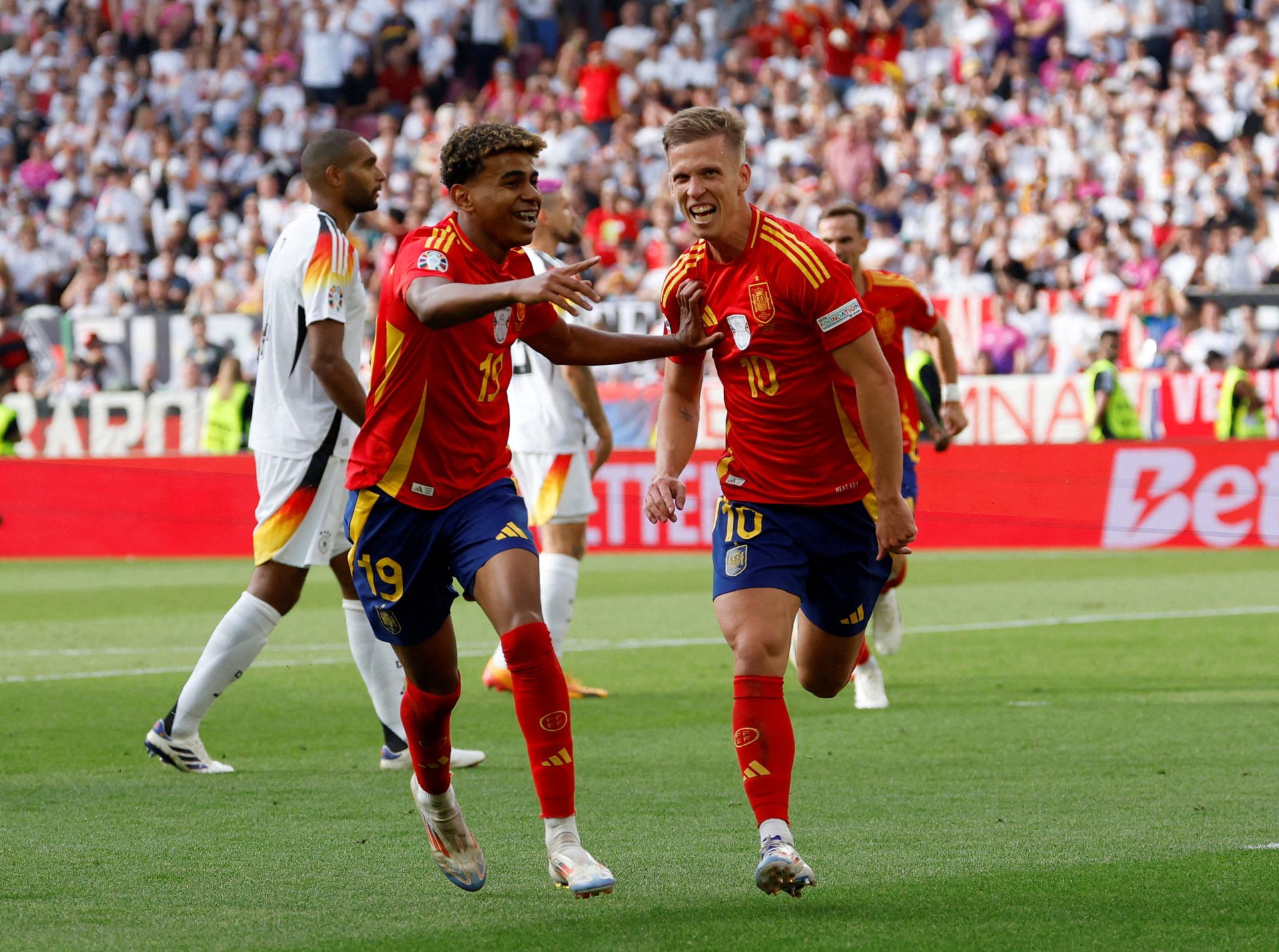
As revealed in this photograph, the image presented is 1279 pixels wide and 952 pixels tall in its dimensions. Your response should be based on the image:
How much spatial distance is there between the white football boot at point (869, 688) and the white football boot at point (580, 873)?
435 centimetres

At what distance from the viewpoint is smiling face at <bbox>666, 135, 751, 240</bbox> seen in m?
5.26

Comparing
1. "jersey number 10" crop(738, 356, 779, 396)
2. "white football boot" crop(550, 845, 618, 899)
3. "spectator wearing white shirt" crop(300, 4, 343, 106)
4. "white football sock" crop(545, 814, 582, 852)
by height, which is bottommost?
"white football boot" crop(550, 845, 618, 899)

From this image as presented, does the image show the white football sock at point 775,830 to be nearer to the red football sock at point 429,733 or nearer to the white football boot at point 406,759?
the red football sock at point 429,733

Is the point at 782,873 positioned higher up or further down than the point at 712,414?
higher up

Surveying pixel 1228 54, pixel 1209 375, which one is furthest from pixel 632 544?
pixel 1228 54

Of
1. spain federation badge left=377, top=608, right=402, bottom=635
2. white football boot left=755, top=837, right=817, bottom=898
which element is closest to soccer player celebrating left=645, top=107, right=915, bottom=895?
white football boot left=755, top=837, right=817, bottom=898

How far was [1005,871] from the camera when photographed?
5133 mm

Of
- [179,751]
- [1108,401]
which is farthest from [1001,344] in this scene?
[179,751]

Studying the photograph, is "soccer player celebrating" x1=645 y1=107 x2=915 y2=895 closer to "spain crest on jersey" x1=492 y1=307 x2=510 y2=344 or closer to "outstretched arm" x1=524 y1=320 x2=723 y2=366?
"outstretched arm" x1=524 y1=320 x2=723 y2=366

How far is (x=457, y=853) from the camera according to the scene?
5.07 m

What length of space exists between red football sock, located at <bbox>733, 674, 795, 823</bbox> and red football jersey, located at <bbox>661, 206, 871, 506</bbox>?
0.62 meters

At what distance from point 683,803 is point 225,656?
78.2 inches

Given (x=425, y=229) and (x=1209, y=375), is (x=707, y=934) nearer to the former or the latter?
(x=425, y=229)

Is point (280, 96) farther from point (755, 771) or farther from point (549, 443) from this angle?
point (755, 771)
